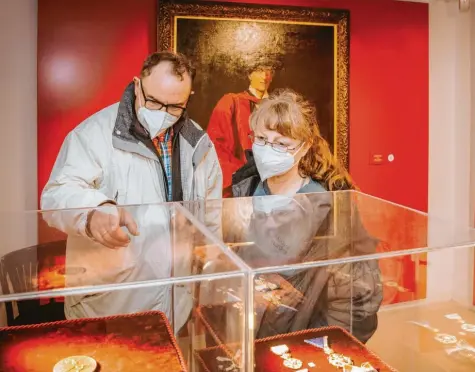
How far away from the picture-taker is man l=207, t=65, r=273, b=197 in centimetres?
353

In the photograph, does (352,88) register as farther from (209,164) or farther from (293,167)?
(209,164)

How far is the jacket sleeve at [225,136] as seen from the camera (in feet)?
11.6

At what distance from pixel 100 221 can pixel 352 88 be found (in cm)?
258

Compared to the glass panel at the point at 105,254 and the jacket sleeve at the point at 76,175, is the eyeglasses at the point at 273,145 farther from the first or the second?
the glass panel at the point at 105,254

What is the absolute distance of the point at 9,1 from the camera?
3.09 m

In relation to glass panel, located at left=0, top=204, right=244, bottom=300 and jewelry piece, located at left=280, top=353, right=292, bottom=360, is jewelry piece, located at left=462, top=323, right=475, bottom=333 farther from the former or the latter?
glass panel, located at left=0, top=204, right=244, bottom=300

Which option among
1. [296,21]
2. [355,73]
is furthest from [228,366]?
[355,73]

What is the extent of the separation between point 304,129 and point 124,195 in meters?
1.12

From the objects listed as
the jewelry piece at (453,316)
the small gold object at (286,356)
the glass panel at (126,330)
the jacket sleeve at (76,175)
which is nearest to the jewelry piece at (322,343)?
the small gold object at (286,356)

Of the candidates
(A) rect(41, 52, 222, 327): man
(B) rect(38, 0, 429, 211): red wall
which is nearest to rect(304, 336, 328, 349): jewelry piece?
(A) rect(41, 52, 222, 327): man

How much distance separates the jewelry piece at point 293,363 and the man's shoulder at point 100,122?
5.85 ft

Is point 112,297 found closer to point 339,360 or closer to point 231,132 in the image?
point 339,360

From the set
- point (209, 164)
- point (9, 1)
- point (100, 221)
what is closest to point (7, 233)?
point (100, 221)

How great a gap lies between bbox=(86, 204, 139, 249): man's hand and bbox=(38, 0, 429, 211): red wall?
1.55 m
